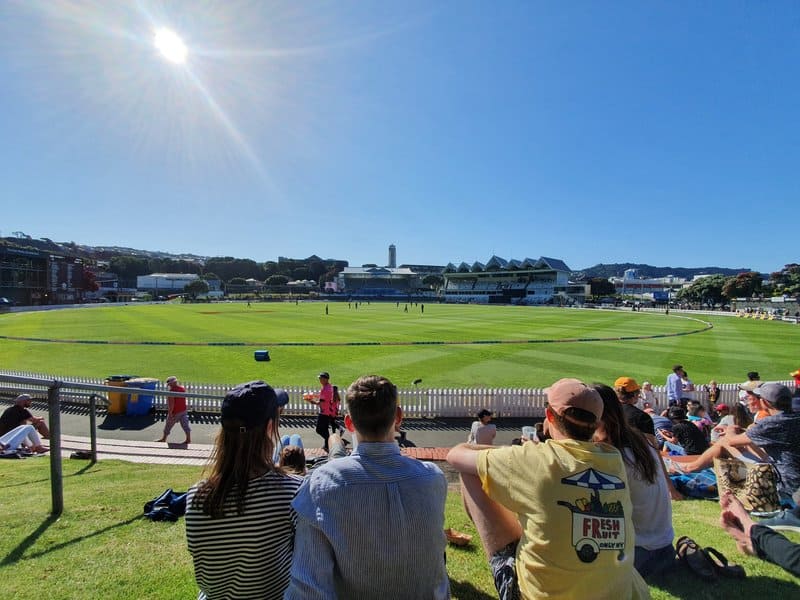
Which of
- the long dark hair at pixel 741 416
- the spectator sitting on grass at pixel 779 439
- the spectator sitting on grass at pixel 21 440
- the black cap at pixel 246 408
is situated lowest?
the spectator sitting on grass at pixel 21 440

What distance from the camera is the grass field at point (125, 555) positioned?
3.04 meters

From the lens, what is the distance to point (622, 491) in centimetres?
219

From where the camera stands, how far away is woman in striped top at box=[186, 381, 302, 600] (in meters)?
2.15

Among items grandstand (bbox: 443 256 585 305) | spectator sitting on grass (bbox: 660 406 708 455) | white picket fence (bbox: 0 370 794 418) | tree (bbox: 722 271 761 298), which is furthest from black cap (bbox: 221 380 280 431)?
tree (bbox: 722 271 761 298)

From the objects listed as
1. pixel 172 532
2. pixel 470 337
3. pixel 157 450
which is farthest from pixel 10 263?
pixel 172 532

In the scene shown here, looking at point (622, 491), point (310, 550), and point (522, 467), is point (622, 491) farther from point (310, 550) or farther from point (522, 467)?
point (310, 550)

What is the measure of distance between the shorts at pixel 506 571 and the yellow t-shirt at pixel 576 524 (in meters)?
0.25

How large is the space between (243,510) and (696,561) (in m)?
3.24

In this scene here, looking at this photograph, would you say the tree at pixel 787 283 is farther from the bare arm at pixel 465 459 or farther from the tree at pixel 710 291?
the bare arm at pixel 465 459

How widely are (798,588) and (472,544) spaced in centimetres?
233

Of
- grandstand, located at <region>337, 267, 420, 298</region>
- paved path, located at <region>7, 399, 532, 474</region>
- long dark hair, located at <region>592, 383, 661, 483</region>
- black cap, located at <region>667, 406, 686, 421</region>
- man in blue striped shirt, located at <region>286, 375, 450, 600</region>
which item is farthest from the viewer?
grandstand, located at <region>337, 267, 420, 298</region>

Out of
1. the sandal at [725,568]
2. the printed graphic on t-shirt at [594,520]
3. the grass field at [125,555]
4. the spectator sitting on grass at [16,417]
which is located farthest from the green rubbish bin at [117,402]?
the sandal at [725,568]

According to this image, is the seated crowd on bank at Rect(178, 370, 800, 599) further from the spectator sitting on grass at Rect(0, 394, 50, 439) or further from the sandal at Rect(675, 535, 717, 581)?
the spectator sitting on grass at Rect(0, 394, 50, 439)

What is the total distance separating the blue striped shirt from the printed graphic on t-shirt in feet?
2.27
